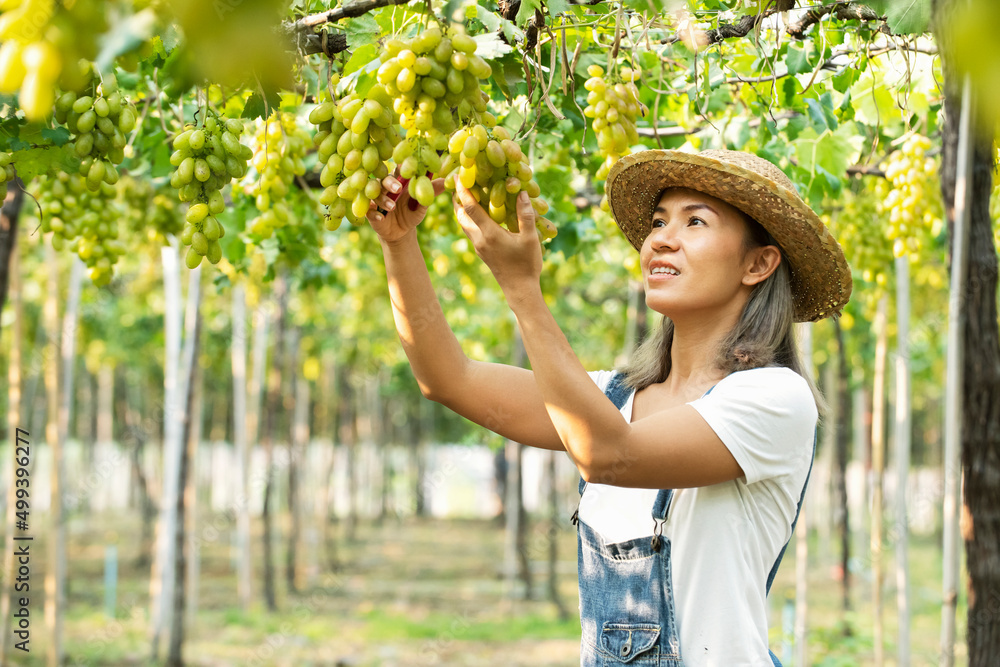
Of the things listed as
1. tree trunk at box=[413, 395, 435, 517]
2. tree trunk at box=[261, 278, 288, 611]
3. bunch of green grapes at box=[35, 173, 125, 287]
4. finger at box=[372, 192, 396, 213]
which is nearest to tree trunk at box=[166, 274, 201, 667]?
tree trunk at box=[261, 278, 288, 611]

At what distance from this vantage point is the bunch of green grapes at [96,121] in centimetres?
131

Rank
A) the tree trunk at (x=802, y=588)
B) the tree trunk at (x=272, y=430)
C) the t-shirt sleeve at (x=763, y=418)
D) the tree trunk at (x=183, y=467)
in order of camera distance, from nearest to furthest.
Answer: the t-shirt sleeve at (x=763, y=418) < the tree trunk at (x=802, y=588) < the tree trunk at (x=183, y=467) < the tree trunk at (x=272, y=430)

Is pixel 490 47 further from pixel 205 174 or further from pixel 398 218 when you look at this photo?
pixel 205 174

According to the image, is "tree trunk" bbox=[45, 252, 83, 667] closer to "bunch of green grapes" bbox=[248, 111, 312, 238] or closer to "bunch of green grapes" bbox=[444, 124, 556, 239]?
"bunch of green grapes" bbox=[248, 111, 312, 238]

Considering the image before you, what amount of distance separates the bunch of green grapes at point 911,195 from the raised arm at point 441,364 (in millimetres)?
1830

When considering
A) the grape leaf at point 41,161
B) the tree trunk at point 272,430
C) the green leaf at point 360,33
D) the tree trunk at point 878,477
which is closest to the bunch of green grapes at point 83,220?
the grape leaf at point 41,161

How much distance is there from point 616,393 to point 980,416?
1.16 metres

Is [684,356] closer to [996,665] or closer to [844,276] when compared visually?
[844,276]

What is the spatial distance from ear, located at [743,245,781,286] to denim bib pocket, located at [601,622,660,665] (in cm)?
70

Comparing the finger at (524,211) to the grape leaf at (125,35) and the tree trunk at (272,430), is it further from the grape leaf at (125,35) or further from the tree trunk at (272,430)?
the tree trunk at (272,430)

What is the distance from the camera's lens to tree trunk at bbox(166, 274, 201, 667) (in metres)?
5.54

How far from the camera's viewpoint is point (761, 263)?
5.33 feet

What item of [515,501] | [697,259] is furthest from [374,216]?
[515,501]

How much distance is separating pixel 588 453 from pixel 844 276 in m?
0.79
